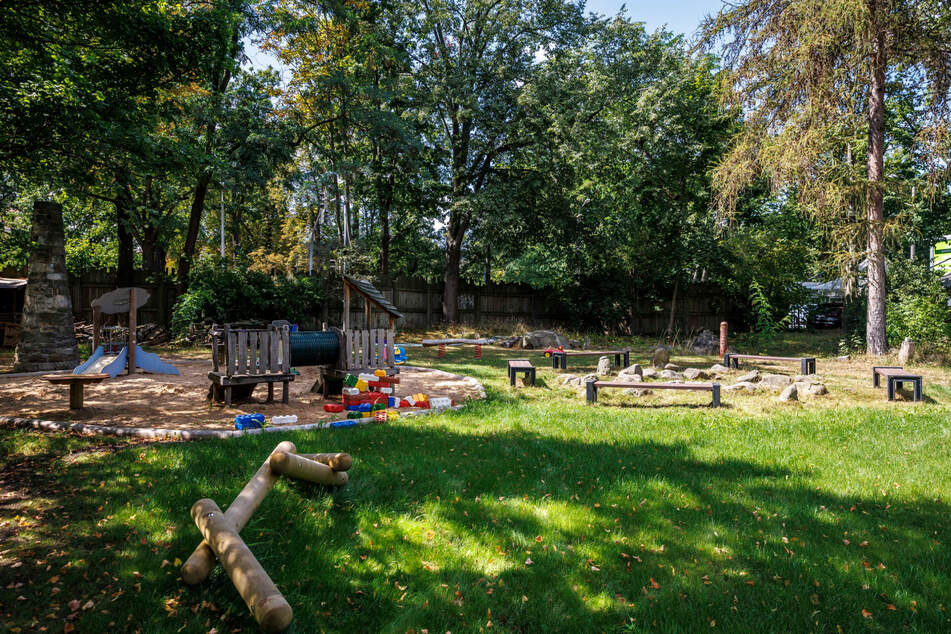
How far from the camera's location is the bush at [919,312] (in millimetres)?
12828

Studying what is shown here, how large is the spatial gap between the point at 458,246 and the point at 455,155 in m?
3.72

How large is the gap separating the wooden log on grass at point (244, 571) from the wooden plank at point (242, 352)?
431 centimetres

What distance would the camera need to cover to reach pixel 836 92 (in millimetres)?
12930

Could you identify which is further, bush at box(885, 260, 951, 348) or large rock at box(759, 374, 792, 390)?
bush at box(885, 260, 951, 348)

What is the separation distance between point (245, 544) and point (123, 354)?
8.48 m

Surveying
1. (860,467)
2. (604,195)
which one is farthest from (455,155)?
(860,467)

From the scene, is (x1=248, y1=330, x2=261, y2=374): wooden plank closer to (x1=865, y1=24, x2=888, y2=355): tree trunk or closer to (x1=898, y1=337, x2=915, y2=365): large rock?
(x1=898, y1=337, x2=915, y2=365): large rock

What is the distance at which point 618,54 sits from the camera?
21.5 m

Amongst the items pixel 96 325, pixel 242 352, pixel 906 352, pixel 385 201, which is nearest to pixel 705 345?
pixel 906 352

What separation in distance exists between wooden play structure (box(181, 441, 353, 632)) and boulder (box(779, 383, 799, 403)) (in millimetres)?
6690

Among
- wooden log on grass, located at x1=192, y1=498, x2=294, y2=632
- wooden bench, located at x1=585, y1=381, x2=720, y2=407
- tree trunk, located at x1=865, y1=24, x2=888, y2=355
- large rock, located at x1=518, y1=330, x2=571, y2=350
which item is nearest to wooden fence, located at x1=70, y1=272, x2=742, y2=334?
large rock, located at x1=518, y1=330, x2=571, y2=350

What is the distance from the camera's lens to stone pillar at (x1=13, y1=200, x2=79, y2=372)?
30.0 feet

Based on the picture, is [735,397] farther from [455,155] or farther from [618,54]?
[618,54]

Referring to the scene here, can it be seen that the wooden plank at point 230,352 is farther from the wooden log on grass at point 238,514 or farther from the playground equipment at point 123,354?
the wooden log on grass at point 238,514
